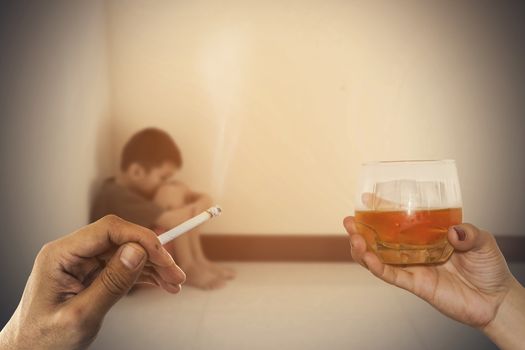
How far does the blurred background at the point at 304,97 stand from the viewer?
1650mm

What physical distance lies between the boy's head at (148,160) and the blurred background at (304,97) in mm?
35

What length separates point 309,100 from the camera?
171cm

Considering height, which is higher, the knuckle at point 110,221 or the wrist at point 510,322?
the knuckle at point 110,221

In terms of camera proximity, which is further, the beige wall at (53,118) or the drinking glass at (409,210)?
the beige wall at (53,118)

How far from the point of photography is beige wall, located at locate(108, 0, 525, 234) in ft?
5.47

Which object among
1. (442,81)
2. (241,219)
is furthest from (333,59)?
(241,219)

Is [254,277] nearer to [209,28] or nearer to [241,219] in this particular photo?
[241,219]

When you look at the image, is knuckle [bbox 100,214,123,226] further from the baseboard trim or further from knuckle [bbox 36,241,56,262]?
the baseboard trim

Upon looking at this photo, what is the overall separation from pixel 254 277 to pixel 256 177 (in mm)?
361

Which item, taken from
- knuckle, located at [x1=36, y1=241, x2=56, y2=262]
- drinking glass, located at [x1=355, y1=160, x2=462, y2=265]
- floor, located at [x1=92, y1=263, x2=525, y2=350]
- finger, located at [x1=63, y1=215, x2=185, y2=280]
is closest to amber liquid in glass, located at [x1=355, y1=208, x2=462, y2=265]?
drinking glass, located at [x1=355, y1=160, x2=462, y2=265]

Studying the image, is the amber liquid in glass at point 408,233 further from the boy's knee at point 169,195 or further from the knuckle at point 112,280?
the boy's knee at point 169,195

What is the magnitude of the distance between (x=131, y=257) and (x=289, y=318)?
37.3 inches

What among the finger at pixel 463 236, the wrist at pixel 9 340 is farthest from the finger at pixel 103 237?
the finger at pixel 463 236

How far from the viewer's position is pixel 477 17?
164 centimetres
